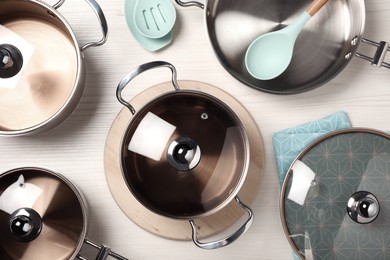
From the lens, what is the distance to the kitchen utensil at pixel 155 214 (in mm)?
881

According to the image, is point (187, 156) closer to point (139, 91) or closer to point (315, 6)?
point (139, 91)

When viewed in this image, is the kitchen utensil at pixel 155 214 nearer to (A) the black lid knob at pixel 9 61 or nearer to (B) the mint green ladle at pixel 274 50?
(B) the mint green ladle at pixel 274 50

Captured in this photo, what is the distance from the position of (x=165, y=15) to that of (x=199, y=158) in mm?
255

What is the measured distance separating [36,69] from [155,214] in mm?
313

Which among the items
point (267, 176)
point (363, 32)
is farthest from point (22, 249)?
point (363, 32)

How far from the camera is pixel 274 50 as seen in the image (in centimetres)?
89

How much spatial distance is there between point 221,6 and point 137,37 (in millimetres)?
159

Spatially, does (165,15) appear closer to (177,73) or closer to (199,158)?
(177,73)

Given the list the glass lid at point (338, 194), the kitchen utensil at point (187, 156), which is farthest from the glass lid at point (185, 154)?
the glass lid at point (338, 194)

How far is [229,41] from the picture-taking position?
36.1 inches

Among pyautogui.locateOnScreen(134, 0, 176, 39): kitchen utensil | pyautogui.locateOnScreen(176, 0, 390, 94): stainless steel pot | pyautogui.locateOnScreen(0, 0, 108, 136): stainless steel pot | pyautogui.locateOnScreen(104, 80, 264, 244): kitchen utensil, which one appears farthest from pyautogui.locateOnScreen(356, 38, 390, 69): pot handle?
pyautogui.locateOnScreen(0, 0, 108, 136): stainless steel pot

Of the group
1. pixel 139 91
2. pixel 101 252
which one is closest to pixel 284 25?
pixel 139 91

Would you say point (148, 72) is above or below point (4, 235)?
above

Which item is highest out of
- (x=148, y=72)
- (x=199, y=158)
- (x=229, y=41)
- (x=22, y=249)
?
(x=229, y=41)
